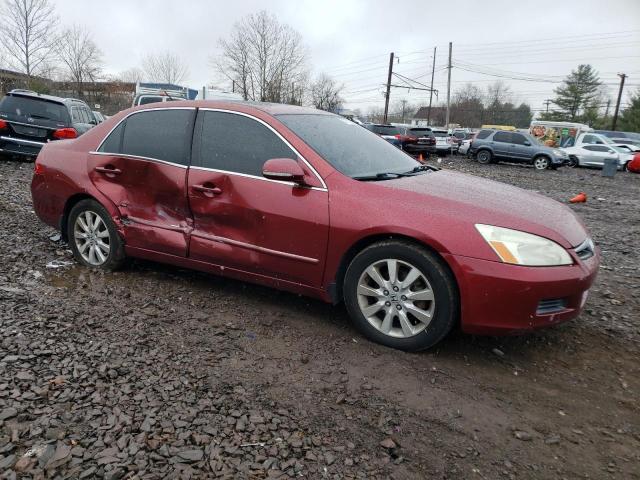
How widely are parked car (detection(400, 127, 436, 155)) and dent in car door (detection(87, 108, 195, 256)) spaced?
18.9 meters

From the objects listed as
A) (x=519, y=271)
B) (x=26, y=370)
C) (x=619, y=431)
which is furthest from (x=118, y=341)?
(x=619, y=431)

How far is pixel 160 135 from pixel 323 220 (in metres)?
1.71

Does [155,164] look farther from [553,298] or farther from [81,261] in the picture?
[553,298]

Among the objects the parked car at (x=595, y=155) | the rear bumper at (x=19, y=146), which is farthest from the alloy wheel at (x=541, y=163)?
the rear bumper at (x=19, y=146)

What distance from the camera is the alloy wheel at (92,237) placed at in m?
4.30

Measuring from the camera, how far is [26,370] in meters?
2.64

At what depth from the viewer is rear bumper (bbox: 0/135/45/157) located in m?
9.83

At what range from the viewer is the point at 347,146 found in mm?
3732

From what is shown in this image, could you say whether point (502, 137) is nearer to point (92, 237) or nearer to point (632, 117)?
point (92, 237)

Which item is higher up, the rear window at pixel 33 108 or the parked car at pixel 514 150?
the rear window at pixel 33 108

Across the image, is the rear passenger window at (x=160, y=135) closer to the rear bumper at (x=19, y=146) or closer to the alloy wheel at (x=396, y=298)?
the alloy wheel at (x=396, y=298)

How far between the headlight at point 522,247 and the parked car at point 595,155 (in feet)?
74.4

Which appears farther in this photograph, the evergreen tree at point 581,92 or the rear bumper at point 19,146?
the evergreen tree at point 581,92

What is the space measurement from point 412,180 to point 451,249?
0.80m
